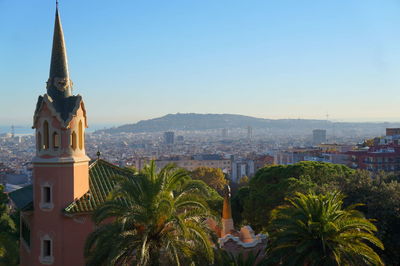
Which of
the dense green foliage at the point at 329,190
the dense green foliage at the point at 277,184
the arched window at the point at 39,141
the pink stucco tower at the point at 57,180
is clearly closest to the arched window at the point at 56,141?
the pink stucco tower at the point at 57,180

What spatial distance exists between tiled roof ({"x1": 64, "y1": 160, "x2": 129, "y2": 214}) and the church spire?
331 centimetres

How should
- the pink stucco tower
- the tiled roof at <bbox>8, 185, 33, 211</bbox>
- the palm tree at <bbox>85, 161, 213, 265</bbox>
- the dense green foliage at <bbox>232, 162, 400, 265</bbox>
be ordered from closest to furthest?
the palm tree at <bbox>85, 161, 213, 265</bbox> < the pink stucco tower < the dense green foliage at <bbox>232, 162, 400, 265</bbox> < the tiled roof at <bbox>8, 185, 33, 211</bbox>

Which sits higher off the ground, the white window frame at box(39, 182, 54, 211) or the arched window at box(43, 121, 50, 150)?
the arched window at box(43, 121, 50, 150)

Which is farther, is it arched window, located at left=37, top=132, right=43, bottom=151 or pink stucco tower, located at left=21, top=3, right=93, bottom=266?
arched window, located at left=37, top=132, right=43, bottom=151

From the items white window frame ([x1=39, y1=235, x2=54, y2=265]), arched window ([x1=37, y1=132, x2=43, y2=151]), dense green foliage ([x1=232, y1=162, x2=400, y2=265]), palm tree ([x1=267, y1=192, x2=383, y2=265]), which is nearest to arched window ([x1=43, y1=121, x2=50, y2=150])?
arched window ([x1=37, y1=132, x2=43, y2=151])

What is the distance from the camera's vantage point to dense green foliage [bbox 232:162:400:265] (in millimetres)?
15578

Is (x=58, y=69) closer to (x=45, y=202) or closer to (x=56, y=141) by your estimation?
(x=56, y=141)

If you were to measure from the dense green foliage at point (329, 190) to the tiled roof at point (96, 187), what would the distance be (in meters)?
7.45

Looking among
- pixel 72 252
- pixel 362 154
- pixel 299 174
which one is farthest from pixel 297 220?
pixel 362 154

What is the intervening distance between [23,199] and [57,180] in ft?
12.6

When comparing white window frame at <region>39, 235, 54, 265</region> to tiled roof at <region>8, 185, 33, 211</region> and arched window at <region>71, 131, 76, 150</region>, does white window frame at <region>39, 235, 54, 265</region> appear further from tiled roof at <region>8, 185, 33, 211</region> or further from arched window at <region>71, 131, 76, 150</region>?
arched window at <region>71, 131, 76, 150</region>

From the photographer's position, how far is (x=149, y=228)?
37.7 ft

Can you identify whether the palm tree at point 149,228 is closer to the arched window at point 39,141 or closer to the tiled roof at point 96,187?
the tiled roof at point 96,187

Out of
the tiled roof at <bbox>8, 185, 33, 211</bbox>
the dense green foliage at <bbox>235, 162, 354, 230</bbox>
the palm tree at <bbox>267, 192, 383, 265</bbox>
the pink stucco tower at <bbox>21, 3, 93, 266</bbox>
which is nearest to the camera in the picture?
the palm tree at <bbox>267, 192, 383, 265</bbox>
